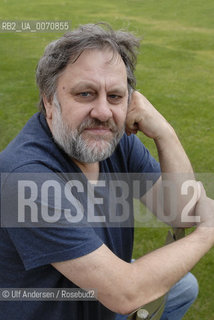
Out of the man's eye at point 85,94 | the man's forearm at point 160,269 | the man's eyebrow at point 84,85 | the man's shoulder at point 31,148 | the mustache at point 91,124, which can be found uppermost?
the man's eyebrow at point 84,85

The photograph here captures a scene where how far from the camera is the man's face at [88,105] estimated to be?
1668mm

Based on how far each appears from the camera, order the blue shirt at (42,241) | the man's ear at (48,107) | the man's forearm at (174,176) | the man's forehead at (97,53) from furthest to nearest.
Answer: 1. the man's forearm at (174,176)
2. the man's ear at (48,107)
3. the man's forehead at (97,53)
4. the blue shirt at (42,241)

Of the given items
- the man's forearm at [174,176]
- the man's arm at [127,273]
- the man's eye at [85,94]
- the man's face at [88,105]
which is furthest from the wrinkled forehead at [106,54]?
the man's arm at [127,273]

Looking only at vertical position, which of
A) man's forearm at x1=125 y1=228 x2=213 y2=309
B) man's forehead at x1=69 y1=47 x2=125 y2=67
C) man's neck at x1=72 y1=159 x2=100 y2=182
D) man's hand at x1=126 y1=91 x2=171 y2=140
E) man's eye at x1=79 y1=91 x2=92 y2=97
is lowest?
man's forearm at x1=125 y1=228 x2=213 y2=309

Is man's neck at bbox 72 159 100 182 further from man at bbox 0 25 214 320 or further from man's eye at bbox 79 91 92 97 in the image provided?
man's eye at bbox 79 91 92 97

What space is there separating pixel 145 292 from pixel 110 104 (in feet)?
2.45

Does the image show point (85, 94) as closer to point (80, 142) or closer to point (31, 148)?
point (80, 142)

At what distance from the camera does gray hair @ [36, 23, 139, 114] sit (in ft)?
5.49

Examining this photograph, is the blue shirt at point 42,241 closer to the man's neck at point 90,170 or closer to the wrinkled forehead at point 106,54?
the man's neck at point 90,170

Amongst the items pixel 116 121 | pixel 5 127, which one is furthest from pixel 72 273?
pixel 5 127

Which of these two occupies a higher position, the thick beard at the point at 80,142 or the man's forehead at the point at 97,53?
the man's forehead at the point at 97,53

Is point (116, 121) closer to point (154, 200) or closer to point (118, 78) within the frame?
point (118, 78)

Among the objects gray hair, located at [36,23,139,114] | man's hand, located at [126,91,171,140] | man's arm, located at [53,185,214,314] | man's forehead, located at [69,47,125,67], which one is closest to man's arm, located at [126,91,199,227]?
man's hand, located at [126,91,171,140]

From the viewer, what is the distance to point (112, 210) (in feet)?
5.98
